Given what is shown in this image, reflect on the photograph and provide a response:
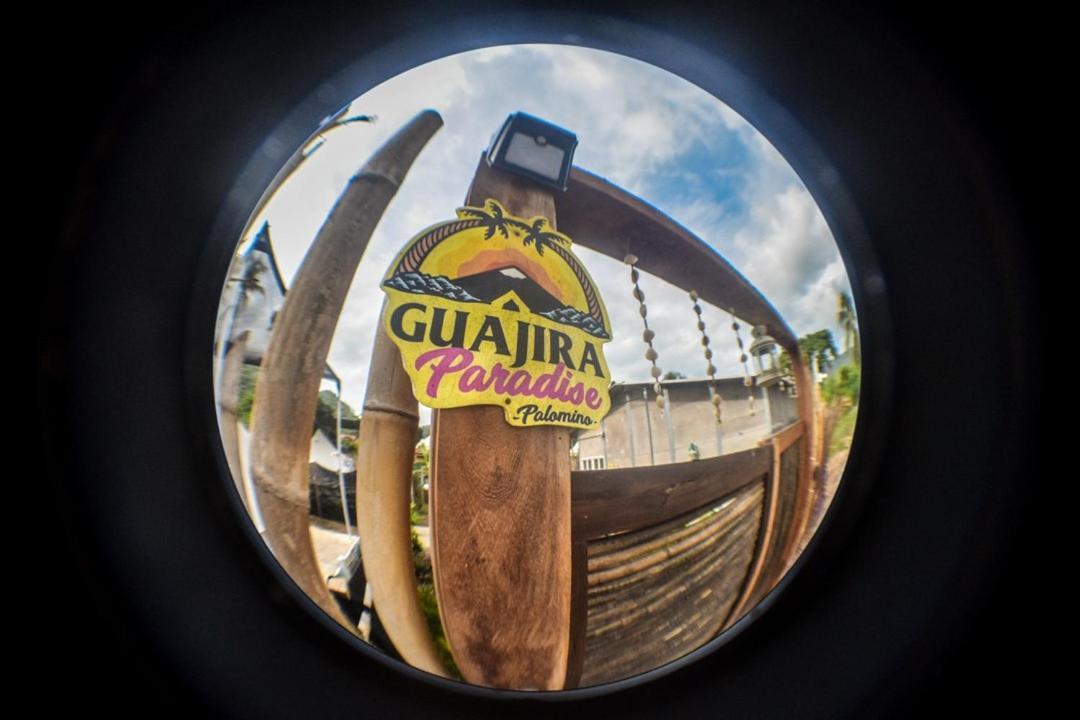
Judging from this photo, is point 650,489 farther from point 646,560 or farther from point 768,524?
point 768,524

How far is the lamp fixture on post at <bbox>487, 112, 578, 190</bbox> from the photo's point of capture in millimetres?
623

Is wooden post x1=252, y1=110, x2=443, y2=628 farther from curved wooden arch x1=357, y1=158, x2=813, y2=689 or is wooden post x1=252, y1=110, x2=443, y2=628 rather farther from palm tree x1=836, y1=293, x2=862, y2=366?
palm tree x1=836, y1=293, x2=862, y2=366

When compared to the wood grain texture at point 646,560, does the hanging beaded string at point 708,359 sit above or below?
above

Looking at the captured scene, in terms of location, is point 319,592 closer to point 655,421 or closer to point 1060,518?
point 655,421

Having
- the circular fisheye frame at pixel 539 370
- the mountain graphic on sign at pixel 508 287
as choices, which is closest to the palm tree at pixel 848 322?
the circular fisheye frame at pixel 539 370

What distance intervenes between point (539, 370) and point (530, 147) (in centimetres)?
33

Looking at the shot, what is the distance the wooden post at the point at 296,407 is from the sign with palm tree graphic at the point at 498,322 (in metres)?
0.08

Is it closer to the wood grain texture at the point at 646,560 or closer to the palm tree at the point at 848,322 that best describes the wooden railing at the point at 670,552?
the wood grain texture at the point at 646,560

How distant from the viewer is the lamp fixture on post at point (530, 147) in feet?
2.04

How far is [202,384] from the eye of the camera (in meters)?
0.54

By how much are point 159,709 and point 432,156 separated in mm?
737

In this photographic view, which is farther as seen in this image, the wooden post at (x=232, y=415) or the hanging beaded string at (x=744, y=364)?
the hanging beaded string at (x=744, y=364)

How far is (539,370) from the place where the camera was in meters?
0.58

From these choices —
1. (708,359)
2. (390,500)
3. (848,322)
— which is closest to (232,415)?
(390,500)
